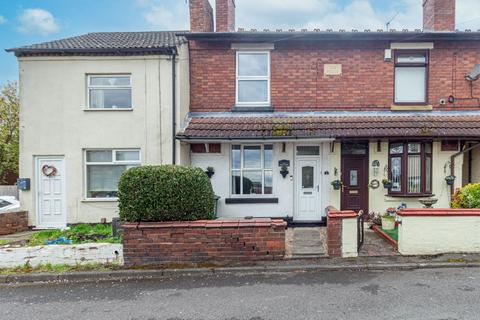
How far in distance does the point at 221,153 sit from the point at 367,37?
5514mm

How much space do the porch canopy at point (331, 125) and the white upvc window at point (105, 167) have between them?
1781mm

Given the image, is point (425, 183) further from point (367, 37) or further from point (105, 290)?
point (105, 290)

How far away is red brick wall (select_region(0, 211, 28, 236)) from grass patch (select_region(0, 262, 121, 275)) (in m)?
3.31

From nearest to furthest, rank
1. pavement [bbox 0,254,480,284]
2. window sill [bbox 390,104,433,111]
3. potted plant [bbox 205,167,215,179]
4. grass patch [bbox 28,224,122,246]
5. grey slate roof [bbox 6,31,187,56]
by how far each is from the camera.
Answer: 1. pavement [bbox 0,254,480,284]
2. grass patch [bbox 28,224,122,246]
3. grey slate roof [bbox 6,31,187,56]
4. potted plant [bbox 205,167,215,179]
5. window sill [bbox 390,104,433,111]

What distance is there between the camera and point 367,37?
973 centimetres

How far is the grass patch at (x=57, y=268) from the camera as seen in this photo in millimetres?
5816

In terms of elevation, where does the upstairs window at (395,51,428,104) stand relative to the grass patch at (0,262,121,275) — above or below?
above

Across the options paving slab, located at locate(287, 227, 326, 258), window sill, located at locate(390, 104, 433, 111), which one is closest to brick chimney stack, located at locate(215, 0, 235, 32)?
window sill, located at locate(390, 104, 433, 111)

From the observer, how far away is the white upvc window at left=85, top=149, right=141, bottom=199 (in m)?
9.41

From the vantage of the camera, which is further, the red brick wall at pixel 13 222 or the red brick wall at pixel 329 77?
the red brick wall at pixel 329 77

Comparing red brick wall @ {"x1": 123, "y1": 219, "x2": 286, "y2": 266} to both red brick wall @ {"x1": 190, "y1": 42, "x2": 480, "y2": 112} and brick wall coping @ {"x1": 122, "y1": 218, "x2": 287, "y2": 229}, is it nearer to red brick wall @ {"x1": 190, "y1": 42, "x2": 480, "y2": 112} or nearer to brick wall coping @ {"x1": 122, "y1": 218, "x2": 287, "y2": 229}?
brick wall coping @ {"x1": 122, "y1": 218, "x2": 287, "y2": 229}

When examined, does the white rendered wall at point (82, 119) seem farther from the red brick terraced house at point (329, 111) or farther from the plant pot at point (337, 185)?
the plant pot at point (337, 185)

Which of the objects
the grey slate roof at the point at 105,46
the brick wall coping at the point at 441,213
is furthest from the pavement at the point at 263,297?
the grey slate roof at the point at 105,46

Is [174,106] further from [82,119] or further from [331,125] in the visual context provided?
[331,125]
